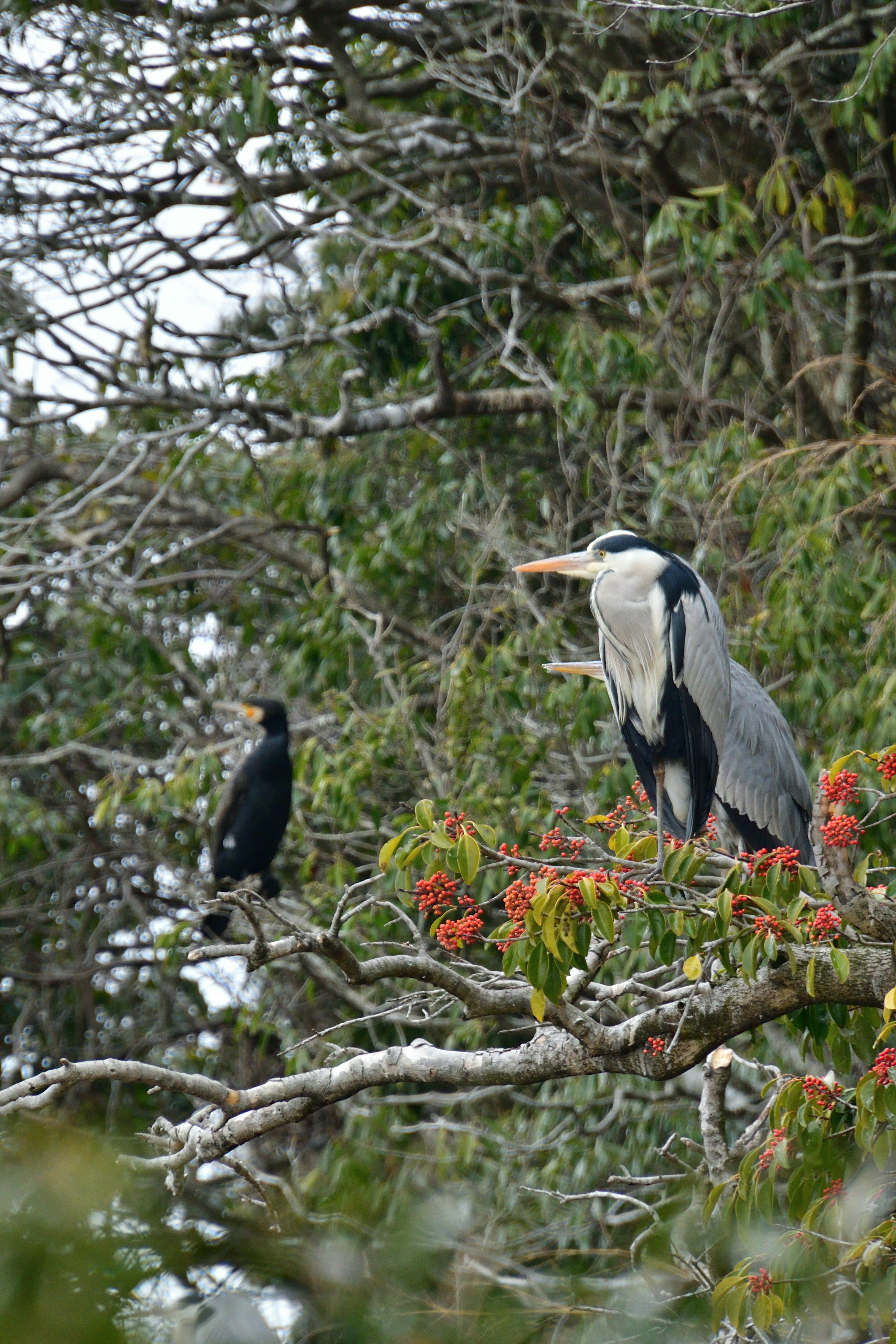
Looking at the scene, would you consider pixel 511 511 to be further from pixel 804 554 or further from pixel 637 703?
pixel 637 703

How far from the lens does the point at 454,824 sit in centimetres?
211

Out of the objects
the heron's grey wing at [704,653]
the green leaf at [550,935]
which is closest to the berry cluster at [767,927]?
the green leaf at [550,935]

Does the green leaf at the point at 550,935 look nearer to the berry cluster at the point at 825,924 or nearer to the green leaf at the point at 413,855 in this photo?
the green leaf at the point at 413,855

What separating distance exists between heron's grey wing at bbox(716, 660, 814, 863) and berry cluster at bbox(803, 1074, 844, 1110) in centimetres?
151

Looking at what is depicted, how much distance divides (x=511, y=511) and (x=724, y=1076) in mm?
3162

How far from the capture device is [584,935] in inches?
78.7

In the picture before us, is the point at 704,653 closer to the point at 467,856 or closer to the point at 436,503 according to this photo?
the point at 467,856

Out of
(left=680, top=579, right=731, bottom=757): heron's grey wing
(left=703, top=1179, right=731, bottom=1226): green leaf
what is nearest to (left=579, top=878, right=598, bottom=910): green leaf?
(left=703, top=1179, right=731, bottom=1226): green leaf

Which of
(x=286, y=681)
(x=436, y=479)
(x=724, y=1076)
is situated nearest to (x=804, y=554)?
(x=724, y=1076)

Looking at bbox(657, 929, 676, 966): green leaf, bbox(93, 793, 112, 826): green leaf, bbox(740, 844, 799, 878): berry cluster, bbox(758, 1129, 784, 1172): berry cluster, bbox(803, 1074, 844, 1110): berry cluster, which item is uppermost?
bbox(740, 844, 799, 878): berry cluster

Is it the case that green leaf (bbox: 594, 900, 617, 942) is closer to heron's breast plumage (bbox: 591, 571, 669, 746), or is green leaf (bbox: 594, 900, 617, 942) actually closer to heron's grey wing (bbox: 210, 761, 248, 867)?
heron's breast plumage (bbox: 591, 571, 669, 746)

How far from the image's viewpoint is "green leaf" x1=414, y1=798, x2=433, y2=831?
206 centimetres

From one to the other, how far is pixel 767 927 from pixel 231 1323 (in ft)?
4.74

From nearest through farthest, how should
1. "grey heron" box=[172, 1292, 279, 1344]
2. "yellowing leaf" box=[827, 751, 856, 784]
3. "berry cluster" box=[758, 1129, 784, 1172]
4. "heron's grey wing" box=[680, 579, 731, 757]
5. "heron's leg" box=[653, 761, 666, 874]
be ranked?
"grey heron" box=[172, 1292, 279, 1344] < "yellowing leaf" box=[827, 751, 856, 784] < "berry cluster" box=[758, 1129, 784, 1172] < "heron's leg" box=[653, 761, 666, 874] < "heron's grey wing" box=[680, 579, 731, 757]
